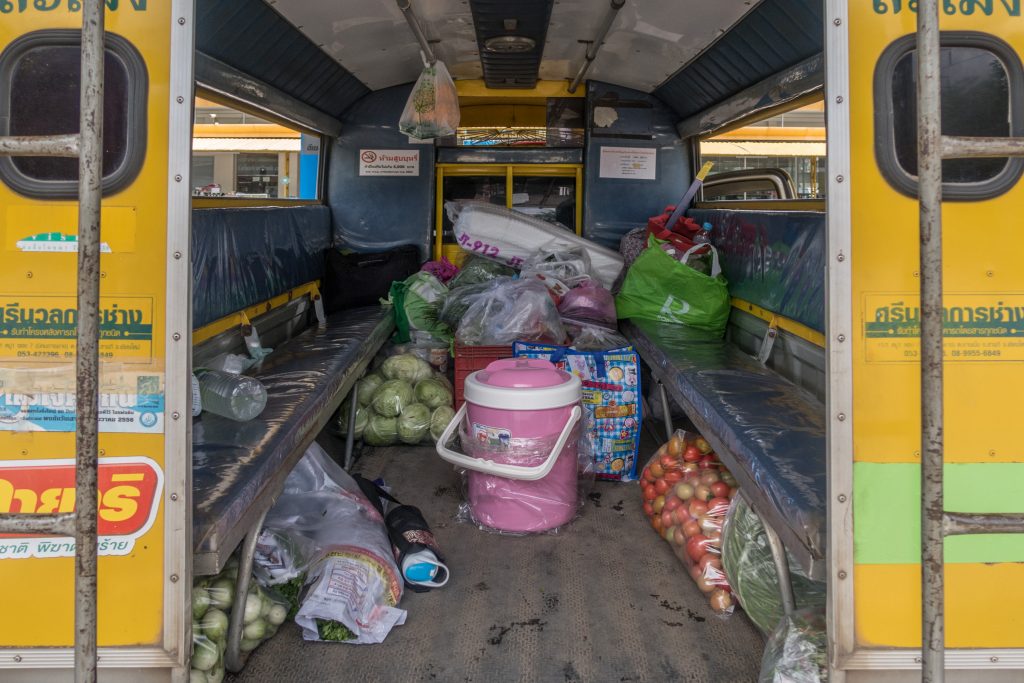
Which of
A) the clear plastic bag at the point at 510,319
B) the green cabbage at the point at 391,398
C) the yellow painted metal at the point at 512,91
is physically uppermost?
the yellow painted metal at the point at 512,91

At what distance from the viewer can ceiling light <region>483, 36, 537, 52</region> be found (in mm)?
4906

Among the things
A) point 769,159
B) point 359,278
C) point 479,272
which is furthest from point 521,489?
point 769,159

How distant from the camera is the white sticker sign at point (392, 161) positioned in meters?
6.29

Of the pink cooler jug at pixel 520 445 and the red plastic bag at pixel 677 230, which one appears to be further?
the red plastic bag at pixel 677 230

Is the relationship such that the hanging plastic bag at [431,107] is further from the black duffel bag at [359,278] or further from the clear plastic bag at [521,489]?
the clear plastic bag at [521,489]

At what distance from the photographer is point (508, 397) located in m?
3.37

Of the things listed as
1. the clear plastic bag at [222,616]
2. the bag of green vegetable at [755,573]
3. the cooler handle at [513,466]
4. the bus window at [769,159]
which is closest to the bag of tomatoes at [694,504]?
the bag of green vegetable at [755,573]

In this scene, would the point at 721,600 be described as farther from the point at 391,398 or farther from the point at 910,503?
the point at 391,398

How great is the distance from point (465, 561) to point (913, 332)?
1.98 m

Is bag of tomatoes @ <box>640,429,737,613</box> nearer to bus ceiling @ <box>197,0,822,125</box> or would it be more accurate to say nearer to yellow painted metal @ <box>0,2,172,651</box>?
yellow painted metal @ <box>0,2,172,651</box>

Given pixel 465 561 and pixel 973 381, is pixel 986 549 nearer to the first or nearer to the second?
pixel 973 381

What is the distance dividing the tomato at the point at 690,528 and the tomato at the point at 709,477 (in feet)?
0.55

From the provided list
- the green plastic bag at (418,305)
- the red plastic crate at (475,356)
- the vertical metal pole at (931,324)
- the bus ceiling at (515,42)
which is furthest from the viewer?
the green plastic bag at (418,305)

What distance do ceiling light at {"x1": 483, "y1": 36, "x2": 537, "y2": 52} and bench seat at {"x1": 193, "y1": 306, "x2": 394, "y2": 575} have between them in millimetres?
1925
